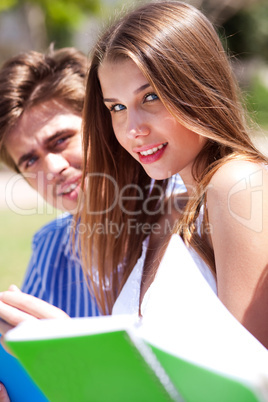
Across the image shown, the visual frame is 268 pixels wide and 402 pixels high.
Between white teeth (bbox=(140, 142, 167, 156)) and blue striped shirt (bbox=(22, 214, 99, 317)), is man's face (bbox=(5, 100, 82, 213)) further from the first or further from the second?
white teeth (bbox=(140, 142, 167, 156))

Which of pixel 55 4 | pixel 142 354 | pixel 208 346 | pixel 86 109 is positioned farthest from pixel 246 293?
pixel 55 4

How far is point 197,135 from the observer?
6.10ft

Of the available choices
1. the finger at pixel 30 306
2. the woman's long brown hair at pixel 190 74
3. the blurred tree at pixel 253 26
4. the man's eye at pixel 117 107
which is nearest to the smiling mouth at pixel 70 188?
the woman's long brown hair at pixel 190 74

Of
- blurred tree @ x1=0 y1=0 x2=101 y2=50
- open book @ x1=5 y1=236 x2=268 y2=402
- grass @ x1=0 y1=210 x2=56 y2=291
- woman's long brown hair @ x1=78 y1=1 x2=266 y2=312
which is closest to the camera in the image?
open book @ x1=5 y1=236 x2=268 y2=402

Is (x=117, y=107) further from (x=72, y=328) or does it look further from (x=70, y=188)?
(x=72, y=328)

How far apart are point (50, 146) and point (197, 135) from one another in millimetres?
1094

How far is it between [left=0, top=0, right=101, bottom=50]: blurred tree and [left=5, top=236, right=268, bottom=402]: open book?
50.3 ft

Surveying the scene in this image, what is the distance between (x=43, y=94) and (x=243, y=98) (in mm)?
1146

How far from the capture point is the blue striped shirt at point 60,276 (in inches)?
110

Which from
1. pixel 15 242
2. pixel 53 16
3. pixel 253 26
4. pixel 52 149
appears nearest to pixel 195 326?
pixel 52 149

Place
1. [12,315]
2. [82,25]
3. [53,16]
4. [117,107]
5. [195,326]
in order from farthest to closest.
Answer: [82,25]
[53,16]
[117,107]
[12,315]
[195,326]

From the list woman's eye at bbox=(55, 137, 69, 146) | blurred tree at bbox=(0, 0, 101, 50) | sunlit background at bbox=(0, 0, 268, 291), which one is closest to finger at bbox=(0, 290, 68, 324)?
woman's eye at bbox=(55, 137, 69, 146)

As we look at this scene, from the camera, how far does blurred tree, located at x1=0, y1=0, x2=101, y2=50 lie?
15828 millimetres

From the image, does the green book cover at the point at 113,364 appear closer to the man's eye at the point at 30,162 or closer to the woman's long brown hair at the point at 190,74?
the woman's long brown hair at the point at 190,74
